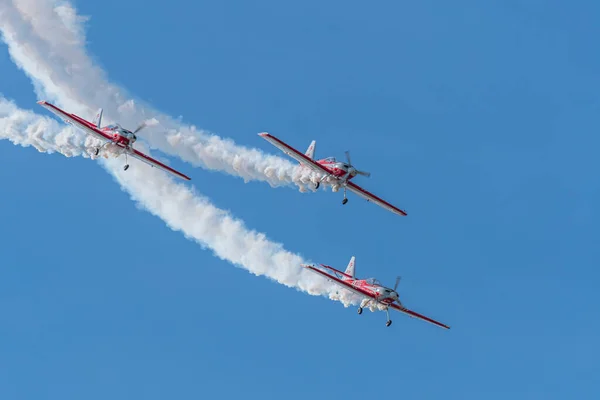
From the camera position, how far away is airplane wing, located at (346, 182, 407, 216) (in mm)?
104062

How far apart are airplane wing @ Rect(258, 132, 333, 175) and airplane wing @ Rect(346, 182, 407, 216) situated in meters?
2.87

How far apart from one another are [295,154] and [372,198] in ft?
31.0

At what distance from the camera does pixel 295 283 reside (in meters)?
106

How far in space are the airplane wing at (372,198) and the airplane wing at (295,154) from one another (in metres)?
2.87

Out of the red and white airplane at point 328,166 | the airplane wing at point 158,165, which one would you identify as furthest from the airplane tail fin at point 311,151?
the airplane wing at point 158,165

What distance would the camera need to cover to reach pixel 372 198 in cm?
10662

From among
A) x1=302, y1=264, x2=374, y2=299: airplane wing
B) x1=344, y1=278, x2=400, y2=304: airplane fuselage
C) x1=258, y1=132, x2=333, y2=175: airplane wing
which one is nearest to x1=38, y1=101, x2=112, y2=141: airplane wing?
x1=258, y1=132, x2=333, y2=175: airplane wing

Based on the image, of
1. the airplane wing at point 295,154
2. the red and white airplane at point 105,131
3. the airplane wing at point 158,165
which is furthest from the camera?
the airplane wing at point 158,165

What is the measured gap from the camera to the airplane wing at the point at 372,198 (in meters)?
104

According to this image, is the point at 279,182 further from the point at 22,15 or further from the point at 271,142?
the point at 22,15

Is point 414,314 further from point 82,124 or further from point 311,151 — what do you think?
point 82,124

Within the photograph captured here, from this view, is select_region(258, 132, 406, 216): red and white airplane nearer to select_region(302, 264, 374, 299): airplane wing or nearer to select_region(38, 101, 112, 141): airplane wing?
select_region(302, 264, 374, 299): airplane wing

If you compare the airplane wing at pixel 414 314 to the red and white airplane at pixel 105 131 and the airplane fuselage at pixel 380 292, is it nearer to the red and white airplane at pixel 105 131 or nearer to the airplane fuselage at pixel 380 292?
the airplane fuselage at pixel 380 292

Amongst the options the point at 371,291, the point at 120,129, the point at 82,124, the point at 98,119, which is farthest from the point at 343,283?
the point at 82,124
